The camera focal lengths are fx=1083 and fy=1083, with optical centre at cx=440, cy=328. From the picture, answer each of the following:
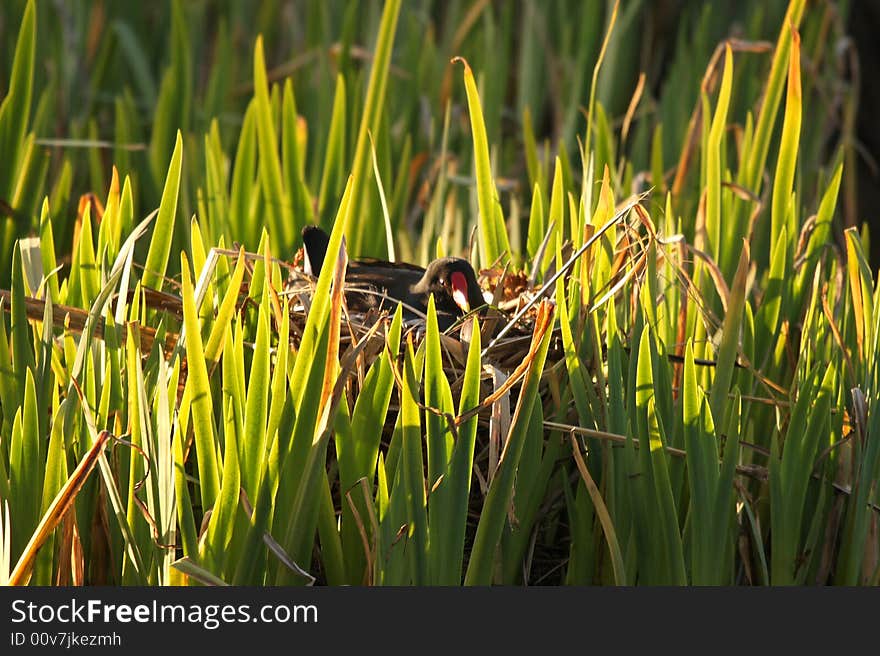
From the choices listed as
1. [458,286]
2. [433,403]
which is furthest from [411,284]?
[433,403]

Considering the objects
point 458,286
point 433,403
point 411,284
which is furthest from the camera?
point 411,284

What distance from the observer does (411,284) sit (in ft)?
5.10

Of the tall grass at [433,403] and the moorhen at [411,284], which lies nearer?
the tall grass at [433,403]

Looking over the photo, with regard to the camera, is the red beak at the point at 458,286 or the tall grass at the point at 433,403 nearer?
the tall grass at the point at 433,403

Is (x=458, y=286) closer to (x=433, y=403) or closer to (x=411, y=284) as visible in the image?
(x=411, y=284)

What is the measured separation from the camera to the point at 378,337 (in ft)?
3.86

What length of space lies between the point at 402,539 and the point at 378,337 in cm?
25

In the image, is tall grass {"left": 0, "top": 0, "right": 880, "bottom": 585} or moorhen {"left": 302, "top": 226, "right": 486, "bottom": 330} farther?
moorhen {"left": 302, "top": 226, "right": 486, "bottom": 330}

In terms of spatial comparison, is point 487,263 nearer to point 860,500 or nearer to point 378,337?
point 378,337

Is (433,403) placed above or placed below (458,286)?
below

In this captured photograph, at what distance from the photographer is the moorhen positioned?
4.74ft

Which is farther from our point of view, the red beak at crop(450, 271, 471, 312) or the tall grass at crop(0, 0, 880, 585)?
the red beak at crop(450, 271, 471, 312)

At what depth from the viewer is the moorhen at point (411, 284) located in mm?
1445

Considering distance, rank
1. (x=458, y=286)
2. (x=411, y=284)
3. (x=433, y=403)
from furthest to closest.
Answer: (x=411, y=284), (x=458, y=286), (x=433, y=403)
